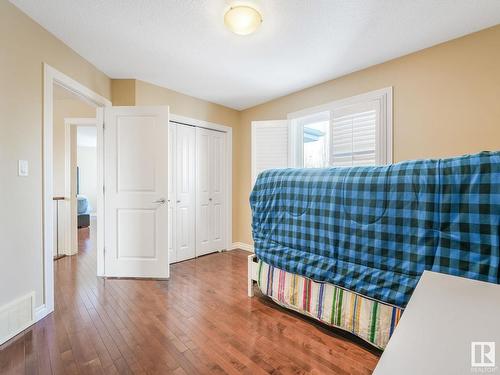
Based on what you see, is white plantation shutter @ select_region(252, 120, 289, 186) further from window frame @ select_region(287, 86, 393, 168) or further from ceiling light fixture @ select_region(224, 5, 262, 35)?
ceiling light fixture @ select_region(224, 5, 262, 35)

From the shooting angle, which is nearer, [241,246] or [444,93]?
[444,93]

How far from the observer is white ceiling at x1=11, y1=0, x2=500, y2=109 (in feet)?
5.90

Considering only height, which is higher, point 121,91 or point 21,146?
point 121,91

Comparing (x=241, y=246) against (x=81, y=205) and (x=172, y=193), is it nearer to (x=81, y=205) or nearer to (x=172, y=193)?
(x=172, y=193)

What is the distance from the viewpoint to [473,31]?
6.73 ft

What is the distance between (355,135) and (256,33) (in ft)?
5.03

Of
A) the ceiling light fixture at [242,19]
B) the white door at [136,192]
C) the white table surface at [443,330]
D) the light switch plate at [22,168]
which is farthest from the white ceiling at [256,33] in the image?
the white table surface at [443,330]

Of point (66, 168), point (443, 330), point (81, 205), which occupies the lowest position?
point (81, 205)

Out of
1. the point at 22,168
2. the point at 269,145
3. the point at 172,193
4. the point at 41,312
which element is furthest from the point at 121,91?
the point at 41,312

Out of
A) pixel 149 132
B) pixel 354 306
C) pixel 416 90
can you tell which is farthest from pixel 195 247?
pixel 416 90

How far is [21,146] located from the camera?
1854 mm

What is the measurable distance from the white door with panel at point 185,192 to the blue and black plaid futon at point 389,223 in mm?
1811

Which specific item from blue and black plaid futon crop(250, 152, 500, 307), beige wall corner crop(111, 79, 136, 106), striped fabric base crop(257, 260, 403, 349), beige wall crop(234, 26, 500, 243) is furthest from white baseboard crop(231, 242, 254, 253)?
beige wall corner crop(111, 79, 136, 106)

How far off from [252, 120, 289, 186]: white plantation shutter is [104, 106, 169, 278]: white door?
4.33 ft
